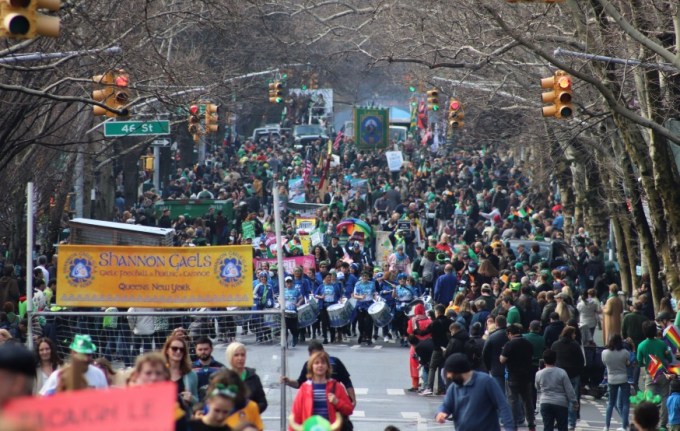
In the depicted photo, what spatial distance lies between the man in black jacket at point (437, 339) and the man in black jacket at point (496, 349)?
199 cm

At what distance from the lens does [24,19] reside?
41.9 ft

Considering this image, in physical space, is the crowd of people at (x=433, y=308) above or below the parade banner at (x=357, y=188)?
below

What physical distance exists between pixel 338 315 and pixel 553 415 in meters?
10.3

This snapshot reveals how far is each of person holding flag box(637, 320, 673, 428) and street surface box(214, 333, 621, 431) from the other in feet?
3.57

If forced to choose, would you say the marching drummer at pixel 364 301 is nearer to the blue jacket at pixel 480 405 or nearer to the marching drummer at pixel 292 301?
the marching drummer at pixel 292 301

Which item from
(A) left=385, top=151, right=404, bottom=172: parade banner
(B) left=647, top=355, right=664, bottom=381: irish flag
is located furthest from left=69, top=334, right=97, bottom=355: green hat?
(A) left=385, top=151, right=404, bottom=172: parade banner

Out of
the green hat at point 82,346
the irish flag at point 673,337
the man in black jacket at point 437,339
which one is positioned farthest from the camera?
the man in black jacket at point 437,339

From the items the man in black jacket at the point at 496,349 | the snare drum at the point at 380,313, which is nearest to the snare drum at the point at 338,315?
the snare drum at the point at 380,313

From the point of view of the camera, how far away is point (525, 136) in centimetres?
3988

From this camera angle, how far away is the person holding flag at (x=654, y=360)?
17.6 m

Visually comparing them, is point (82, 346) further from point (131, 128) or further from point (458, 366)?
point (131, 128)

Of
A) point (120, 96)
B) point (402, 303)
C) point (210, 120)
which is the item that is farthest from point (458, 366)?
point (210, 120)

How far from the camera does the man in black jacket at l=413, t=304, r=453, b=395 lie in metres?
20.6

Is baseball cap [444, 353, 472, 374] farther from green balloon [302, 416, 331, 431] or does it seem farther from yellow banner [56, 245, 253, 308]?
green balloon [302, 416, 331, 431]
